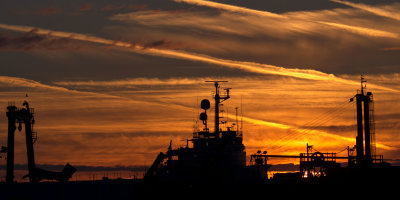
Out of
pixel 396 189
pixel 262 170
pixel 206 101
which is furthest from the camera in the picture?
pixel 262 170

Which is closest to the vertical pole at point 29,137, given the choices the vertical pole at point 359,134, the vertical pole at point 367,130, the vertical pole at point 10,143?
the vertical pole at point 10,143

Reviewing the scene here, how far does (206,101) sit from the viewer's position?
11419cm

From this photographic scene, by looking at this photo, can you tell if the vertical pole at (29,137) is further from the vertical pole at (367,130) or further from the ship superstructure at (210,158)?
the vertical pole at (367,130)

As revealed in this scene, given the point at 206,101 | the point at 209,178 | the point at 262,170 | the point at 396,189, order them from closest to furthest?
1. the point at 396,189
2. the point at 209,178
3. the point at 206,101
4. the point at 262,170

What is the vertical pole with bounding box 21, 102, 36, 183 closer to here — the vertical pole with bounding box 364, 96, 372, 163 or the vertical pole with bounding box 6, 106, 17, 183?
the vertical pole with bounding box 6, 106, 17, 183

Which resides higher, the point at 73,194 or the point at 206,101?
the point at 206,101

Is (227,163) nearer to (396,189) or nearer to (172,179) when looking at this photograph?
(172,179)

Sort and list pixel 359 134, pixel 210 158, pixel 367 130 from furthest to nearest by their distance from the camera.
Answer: pixel 359 134 < pixel 367 130 < pixel 210 158

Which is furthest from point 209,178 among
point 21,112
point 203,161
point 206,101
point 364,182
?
point 21,112

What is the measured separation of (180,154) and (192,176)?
11.9ft

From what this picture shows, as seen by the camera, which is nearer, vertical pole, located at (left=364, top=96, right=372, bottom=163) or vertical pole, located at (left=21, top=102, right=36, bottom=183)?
vertical pole, located at (left=21, top=102, right=36, bottom=183)

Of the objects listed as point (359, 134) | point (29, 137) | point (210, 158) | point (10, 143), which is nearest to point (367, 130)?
point (359, 134)

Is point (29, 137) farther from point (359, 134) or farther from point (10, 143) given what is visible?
point (359, 134)

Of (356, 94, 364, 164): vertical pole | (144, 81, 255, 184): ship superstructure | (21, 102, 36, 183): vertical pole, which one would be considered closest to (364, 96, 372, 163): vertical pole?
(356, 94, 364, 164): vertical pole
